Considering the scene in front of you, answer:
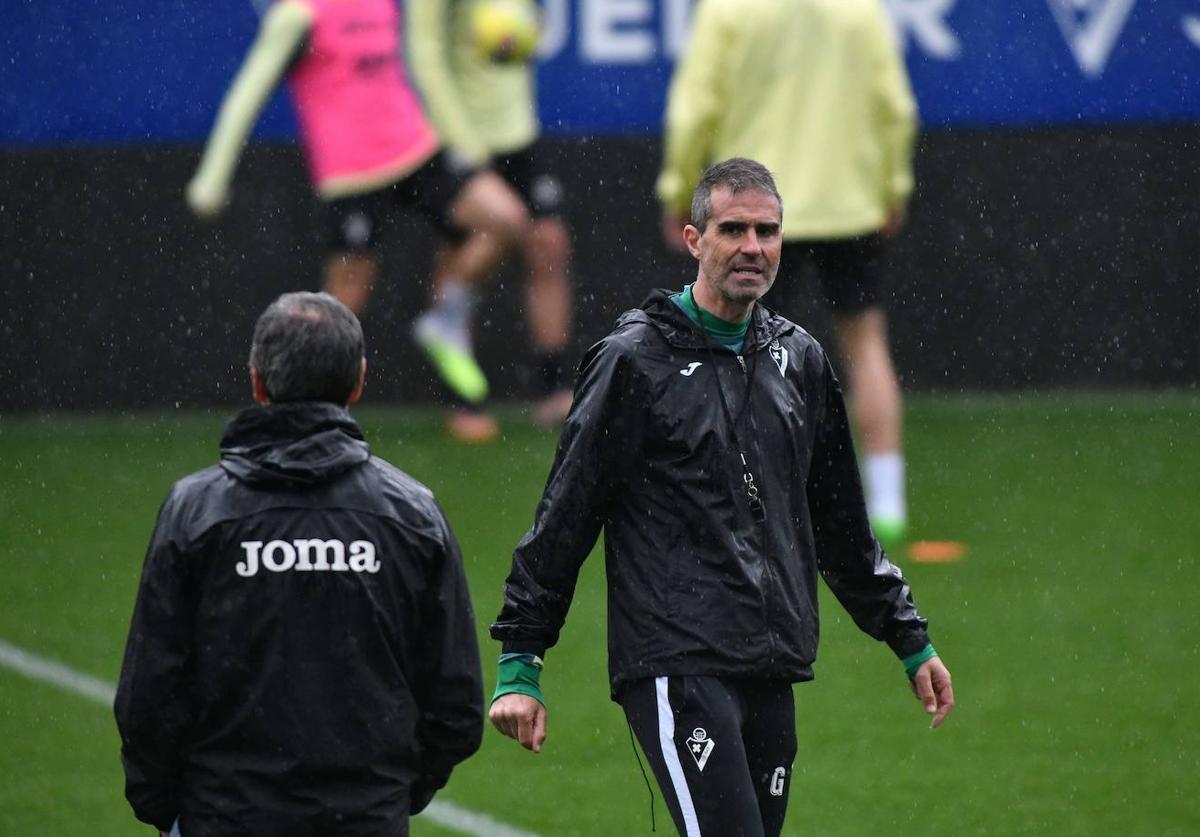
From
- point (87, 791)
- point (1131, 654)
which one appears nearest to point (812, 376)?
point (87, 791)

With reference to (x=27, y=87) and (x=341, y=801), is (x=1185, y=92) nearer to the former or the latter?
(x=27, y=87)

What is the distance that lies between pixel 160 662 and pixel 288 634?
0.72 feet

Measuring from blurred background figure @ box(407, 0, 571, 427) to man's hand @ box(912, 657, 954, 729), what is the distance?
7338 millimetres

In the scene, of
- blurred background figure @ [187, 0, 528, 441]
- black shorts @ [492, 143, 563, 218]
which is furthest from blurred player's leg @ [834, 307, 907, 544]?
black shorts @ [492, 143, 563, 218]

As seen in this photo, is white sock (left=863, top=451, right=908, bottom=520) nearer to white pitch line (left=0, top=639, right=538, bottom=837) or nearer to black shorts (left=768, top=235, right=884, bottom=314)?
black shorts (left=768, top=235, right=884, bottom=314)

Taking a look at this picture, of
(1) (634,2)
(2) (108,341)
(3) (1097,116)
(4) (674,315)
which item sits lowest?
(2) (108,341)

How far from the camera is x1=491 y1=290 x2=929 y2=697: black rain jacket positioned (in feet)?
14.4

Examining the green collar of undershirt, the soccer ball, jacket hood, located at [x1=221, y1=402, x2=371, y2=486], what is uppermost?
jacket hood, located at [x1=221, y1=402, x2=371, y2=486]

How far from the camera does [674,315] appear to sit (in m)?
4.55

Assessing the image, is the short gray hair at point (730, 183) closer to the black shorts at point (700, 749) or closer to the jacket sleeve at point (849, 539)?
the jacket sleeve at point (849, 539)

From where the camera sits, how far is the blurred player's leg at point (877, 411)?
898cm

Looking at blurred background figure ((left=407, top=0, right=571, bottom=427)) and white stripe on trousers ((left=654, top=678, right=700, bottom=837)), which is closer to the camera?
white stripe on trousers ((left=654, top=678, right=700, bottom=837))

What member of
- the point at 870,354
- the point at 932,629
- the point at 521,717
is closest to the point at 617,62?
the point at 870,354

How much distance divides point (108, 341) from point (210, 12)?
200cm
